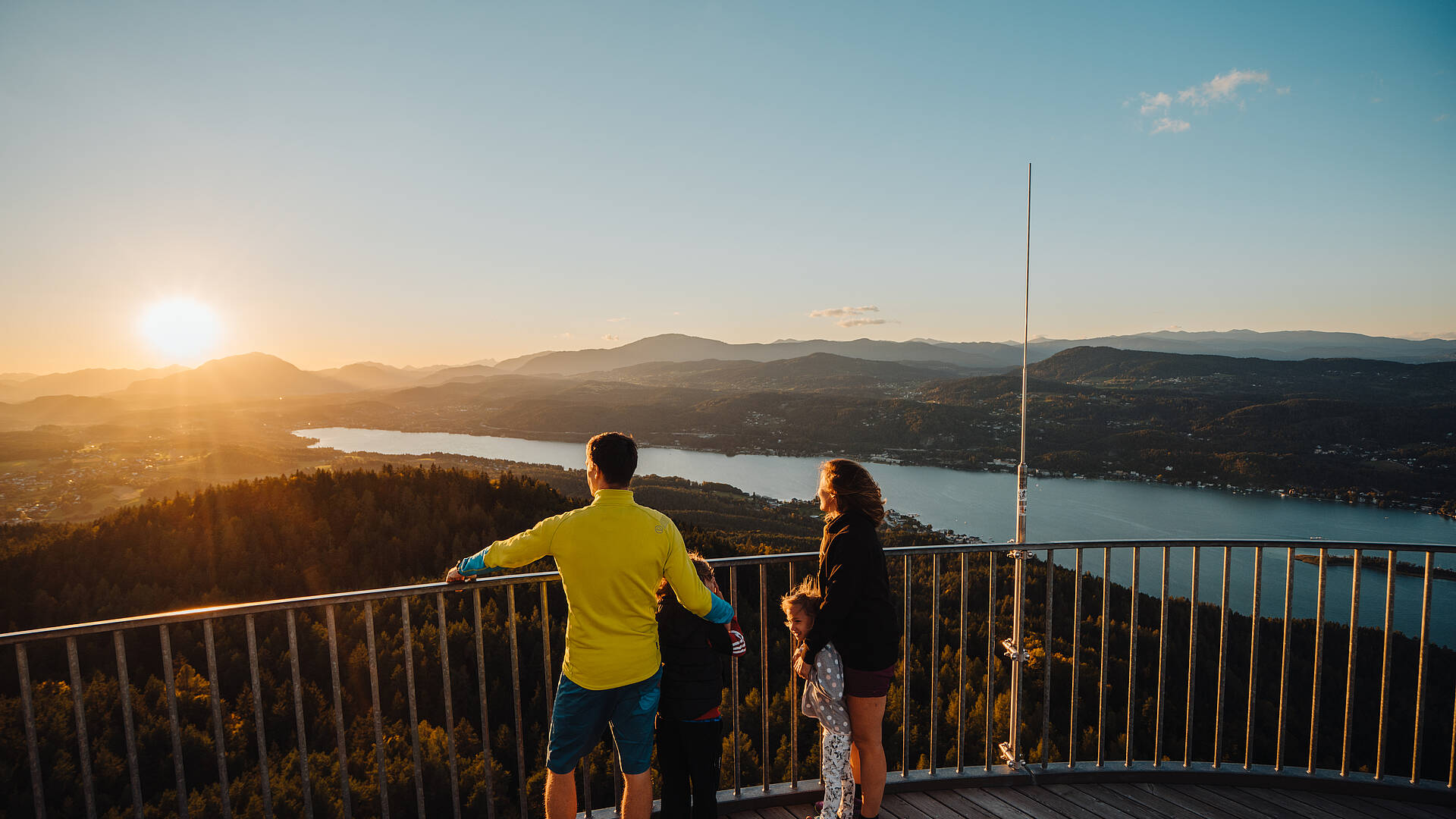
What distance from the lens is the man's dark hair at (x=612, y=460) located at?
188 centimetres

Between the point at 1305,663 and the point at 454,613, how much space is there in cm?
2023

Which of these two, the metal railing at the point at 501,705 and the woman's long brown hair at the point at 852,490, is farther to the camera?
the metal railing at the point at 501,705

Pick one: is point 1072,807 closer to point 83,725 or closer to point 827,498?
point 827,498

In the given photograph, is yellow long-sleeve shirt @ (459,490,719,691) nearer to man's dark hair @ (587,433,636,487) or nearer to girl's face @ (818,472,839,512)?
man's dark hair @ (587,433,636,487)

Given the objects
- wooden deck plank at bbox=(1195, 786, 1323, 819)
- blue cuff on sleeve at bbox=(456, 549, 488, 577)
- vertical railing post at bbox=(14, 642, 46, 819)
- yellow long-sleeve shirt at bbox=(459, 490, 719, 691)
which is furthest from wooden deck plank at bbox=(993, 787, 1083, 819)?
vertical railing post at bbox=(14, 642, 46, 819)

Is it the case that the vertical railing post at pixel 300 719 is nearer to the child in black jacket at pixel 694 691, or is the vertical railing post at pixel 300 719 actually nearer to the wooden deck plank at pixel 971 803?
the child in black jacket at pixel 694 691

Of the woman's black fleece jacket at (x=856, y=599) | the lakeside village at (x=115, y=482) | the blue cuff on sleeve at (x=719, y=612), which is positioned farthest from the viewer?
the lakeside village at (x=115, y=482)

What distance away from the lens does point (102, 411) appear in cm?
6122

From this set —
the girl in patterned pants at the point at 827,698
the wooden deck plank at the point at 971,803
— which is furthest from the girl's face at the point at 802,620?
the wooden deck plank at the point at 971,803

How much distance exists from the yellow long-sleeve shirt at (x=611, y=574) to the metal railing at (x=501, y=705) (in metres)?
0.22

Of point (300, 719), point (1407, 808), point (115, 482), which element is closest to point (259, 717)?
point (300, 719)

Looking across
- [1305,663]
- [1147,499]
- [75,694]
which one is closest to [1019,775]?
[75,694]

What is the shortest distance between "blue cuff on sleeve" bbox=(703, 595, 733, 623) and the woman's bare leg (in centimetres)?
57

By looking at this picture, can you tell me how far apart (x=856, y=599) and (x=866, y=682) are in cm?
30
